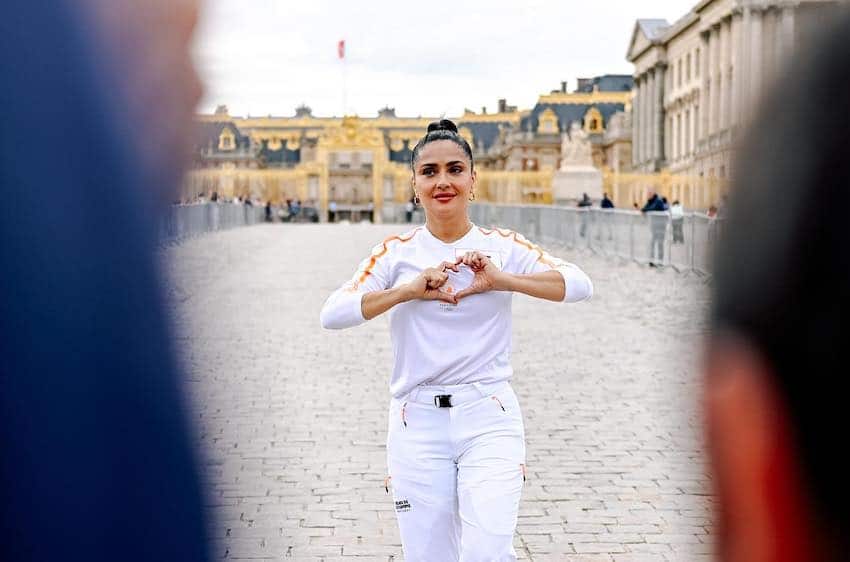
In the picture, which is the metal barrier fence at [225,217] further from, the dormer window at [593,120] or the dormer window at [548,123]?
the dormer window at [593,120]

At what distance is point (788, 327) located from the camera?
911mm

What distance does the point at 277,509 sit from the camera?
582 cm

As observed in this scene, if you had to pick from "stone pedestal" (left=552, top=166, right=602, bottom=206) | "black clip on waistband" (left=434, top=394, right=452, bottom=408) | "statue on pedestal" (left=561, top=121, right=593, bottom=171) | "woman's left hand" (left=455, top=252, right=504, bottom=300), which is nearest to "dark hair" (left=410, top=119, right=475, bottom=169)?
"woman's left hand" (left=455, top=252, right=504, bottom=300)

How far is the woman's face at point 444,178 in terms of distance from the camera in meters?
3.63

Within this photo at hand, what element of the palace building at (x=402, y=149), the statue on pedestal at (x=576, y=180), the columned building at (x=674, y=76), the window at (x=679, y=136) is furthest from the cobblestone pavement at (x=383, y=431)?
the window at (x=679, y=136)

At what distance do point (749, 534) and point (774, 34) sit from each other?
1.79 feet

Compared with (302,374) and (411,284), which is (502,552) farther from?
(302,374)

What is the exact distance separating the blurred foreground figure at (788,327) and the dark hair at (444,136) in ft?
8.97

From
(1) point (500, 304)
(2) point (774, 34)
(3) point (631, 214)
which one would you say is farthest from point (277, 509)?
(3) point (631, 214)

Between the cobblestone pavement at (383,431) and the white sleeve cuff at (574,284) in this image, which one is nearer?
the cobblestone pavement at (383,431)

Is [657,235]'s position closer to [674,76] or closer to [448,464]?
[448,464]

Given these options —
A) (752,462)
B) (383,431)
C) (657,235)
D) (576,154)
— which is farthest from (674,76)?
(752,462)

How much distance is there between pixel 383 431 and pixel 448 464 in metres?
4.30

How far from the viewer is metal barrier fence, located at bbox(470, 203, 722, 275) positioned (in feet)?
70.3
